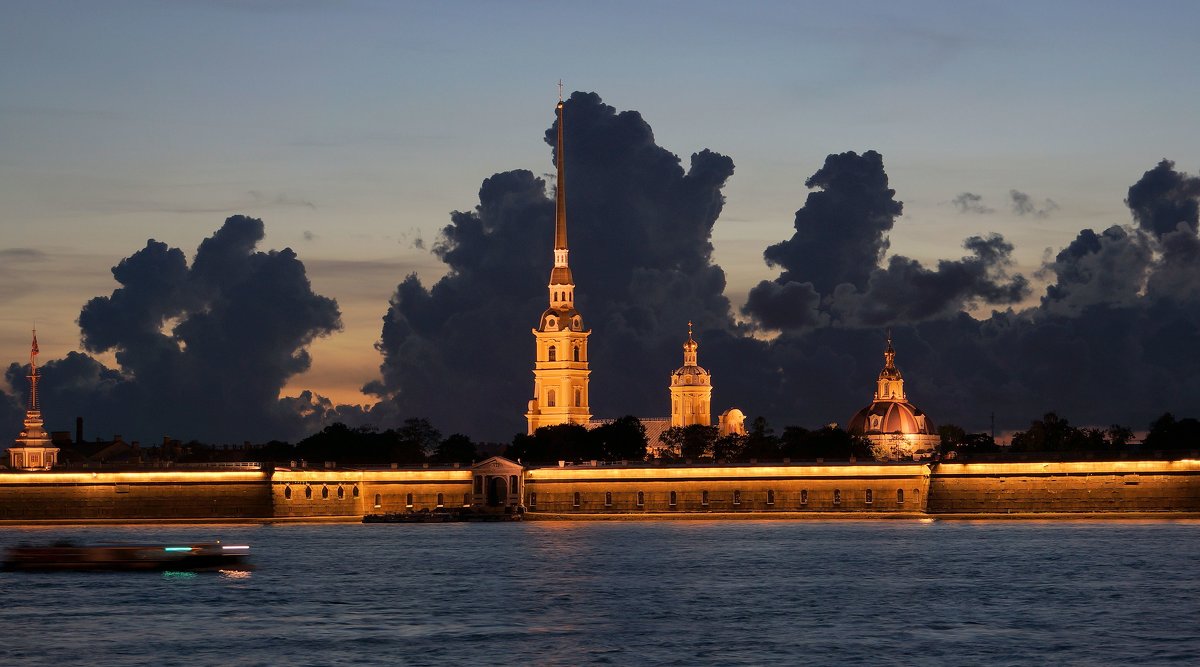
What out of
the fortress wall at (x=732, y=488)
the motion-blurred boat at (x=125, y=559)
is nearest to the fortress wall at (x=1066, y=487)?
the fortress wall at (x=732, y=488)

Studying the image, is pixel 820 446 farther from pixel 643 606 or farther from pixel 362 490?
pixel 643 606

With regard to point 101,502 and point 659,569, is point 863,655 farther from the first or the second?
point 101,502

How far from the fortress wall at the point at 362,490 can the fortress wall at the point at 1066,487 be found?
3849 cm

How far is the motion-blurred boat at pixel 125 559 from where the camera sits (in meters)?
90.7

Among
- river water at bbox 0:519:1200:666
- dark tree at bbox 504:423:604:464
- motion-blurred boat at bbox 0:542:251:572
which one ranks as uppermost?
dark tree at bbox 504:423:604:464

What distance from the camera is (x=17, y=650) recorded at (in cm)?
5966

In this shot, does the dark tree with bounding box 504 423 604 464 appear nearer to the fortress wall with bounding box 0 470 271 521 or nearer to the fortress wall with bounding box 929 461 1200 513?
the fortress wall with bounding box 0 470 271 521

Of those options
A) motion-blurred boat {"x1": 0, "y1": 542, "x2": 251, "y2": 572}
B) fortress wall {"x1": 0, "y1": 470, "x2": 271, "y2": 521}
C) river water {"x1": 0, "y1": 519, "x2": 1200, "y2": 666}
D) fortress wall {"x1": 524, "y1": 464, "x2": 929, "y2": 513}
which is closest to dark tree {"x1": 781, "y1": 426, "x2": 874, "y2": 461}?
fortress wall {"x1": 524, "y1": 464, "x2": 929, "y2": 513}

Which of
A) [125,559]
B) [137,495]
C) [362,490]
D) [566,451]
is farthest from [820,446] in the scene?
[125,559]

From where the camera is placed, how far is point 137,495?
537ft

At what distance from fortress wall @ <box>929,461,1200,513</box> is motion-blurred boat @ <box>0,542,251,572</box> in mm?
73186

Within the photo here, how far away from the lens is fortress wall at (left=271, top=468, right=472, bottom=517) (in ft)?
537

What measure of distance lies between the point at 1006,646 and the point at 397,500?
11272 cm

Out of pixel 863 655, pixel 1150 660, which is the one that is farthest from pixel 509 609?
pixel 1150 660
